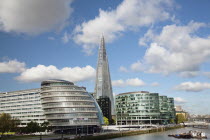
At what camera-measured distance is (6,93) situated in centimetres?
15762

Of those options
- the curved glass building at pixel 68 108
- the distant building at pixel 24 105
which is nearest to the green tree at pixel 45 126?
the curved glass building at pixel 68 108

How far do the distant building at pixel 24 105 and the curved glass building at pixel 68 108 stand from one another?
7.34 meters

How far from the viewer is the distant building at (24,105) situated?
134750 mm

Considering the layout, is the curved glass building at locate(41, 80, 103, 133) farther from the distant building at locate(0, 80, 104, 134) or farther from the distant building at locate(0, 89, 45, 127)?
the distant building at locate(0, 89, 45, 127)

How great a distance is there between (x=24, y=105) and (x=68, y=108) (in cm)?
3700

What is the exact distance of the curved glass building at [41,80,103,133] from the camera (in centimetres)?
12112

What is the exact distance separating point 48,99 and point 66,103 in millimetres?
11656

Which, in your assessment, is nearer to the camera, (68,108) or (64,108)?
(68,108)

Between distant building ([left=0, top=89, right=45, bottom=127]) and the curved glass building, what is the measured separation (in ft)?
24.1

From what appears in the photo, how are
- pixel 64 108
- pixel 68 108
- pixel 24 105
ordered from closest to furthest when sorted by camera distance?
pixel 68 108 < pixel 64 108 < pixel 24 105

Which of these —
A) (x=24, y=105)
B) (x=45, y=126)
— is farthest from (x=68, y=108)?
(x=24, y=105)

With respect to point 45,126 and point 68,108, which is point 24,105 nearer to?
point 45,126

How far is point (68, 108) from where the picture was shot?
398 ft

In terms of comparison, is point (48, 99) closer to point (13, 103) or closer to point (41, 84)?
point (41, 84)
